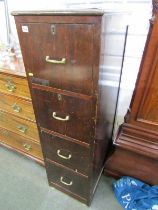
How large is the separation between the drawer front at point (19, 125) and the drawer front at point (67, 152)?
0.22m

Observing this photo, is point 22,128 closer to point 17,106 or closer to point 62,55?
point 17,106

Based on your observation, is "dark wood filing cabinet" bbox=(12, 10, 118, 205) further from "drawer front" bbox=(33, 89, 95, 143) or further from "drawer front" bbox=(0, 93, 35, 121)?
"drawer front" bbox=(0, 93, 35, 121)

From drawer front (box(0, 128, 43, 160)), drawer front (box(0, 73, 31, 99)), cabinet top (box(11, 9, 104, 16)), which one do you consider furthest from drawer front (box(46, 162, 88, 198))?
cabinet top (box(11, 9, 104, 16))

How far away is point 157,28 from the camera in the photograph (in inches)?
31.8

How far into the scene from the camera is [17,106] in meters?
1.21

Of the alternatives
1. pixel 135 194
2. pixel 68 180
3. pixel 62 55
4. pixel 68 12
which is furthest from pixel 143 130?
pixel 68 12

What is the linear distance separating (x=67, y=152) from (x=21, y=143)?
0.62 m

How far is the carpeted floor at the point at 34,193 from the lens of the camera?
1244 mm

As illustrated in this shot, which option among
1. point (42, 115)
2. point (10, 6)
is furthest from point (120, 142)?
point (10, 6)

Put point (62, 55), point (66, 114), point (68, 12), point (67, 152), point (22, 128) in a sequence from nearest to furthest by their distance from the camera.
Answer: point (68, 12), point (62, 55), point (66, 114), point (67, 152), point (22, 128)

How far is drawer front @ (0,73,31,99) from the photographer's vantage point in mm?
1042

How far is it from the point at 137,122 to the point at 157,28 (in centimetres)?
56

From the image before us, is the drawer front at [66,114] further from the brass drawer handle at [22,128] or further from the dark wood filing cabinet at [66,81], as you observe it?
the brass drawer handle at [22,128]

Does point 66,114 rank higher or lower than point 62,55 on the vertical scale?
lower
